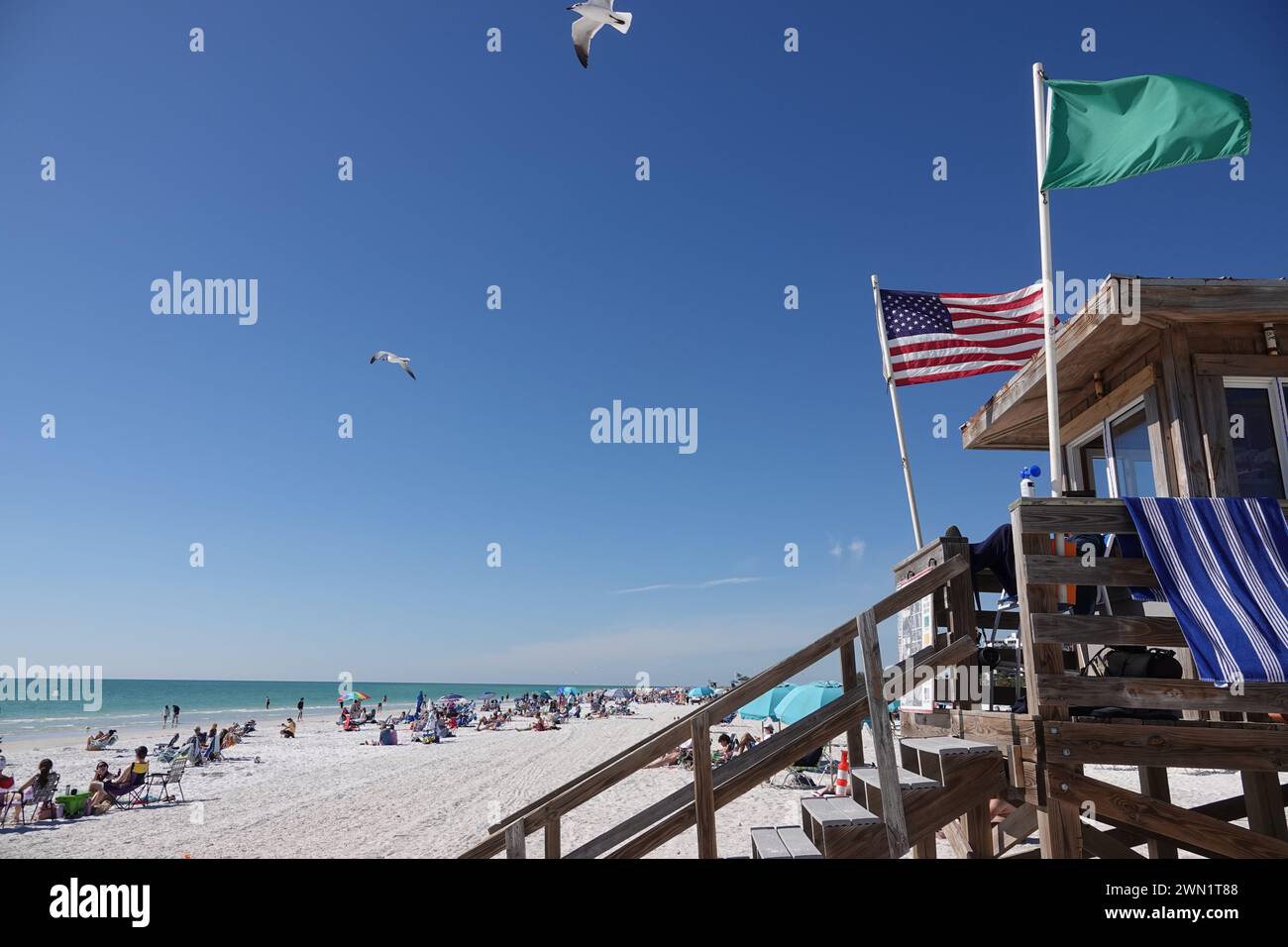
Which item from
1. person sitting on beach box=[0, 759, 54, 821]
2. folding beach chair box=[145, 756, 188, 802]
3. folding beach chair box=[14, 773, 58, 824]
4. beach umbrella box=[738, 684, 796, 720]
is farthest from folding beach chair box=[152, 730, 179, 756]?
beach umbrella box=[738, 684, 796, 720]

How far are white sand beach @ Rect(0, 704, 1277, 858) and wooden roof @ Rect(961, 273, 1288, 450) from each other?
745 centimetres

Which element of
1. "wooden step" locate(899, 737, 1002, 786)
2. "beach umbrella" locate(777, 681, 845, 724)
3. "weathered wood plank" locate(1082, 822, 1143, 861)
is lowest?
"beach umbrella" locate(777, 681, 845, 724)

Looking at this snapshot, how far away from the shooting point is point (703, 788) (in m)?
4.72

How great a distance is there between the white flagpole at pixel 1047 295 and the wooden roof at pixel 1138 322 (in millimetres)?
281

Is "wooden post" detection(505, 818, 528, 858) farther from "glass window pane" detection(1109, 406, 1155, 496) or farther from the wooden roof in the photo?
"glass window pane" detection(1109, 406, 1155, 496)

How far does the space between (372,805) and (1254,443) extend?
19.2 meters

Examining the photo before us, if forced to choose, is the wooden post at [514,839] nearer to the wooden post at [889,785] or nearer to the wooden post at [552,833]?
the wooden post at [552,833]

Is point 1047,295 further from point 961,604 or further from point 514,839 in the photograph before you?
point 514,839

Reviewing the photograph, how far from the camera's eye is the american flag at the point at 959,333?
30.5ft

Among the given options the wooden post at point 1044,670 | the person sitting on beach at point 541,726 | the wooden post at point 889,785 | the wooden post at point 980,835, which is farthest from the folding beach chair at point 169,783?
the wooden post at point 1044,670

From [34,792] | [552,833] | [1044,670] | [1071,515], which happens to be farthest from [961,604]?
[34,792]

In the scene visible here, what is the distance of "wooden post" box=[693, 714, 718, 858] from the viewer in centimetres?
462
